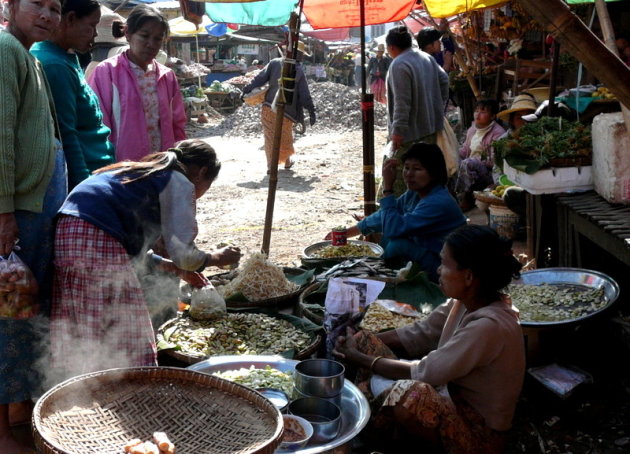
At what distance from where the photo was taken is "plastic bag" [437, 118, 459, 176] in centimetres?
741

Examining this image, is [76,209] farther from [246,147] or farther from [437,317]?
[246,147]

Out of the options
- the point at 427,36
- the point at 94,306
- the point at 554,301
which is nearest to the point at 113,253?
the point at 94,306

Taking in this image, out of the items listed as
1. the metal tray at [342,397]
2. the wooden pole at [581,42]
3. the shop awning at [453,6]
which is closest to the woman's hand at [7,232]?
the metal tray at [342,397]

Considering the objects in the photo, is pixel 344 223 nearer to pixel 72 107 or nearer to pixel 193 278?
pixel 193 278

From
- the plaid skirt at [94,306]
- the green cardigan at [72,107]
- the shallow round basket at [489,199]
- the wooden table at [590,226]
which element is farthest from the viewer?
the shallow round basket at [489,199]

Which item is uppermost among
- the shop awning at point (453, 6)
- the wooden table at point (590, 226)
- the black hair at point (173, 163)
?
the shop awning at point (453, 6)

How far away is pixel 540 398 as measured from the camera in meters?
3.52

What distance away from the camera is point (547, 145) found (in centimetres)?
458

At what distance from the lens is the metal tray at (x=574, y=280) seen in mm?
3549

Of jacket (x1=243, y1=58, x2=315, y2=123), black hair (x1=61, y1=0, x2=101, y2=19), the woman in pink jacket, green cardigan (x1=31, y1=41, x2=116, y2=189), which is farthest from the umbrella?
black hair (x1=61, y1=0, x2=101, y2=19)

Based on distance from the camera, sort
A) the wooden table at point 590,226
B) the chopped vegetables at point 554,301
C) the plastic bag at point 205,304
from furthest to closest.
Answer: the plastic bag at point 205,304 → the chopped vegetables at point 554,301 → the wooden table at point 590,226

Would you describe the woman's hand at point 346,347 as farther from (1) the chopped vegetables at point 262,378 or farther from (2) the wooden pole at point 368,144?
(2) the wooden pole at point 368,144

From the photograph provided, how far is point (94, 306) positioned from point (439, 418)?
58.5 inches

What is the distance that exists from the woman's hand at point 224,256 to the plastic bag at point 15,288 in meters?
0.78
